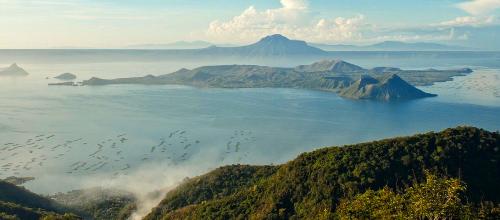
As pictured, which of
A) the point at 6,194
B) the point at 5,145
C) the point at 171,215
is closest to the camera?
the point at 171,215

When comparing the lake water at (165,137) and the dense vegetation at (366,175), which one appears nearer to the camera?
the dense vegetation at (366,175)

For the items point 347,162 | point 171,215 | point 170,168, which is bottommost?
point 170,168

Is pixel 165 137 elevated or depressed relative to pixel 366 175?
depressed

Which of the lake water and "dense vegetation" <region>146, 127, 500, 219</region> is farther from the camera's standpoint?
the lake water

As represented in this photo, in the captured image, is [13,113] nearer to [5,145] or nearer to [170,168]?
[5,145]

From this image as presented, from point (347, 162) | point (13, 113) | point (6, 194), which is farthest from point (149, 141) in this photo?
point (347, 162)

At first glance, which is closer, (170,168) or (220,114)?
(170,168)

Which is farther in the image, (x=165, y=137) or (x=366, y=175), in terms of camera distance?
(x=165, y=137)

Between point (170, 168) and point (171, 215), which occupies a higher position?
point (171, 215)

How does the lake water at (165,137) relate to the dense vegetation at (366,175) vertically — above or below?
below

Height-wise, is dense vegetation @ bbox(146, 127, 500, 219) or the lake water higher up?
dense vegetation @ bbox(146, 127, 500, 219)

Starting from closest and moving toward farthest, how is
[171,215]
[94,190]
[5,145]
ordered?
[171,215] < [94,190] < [5,145]
